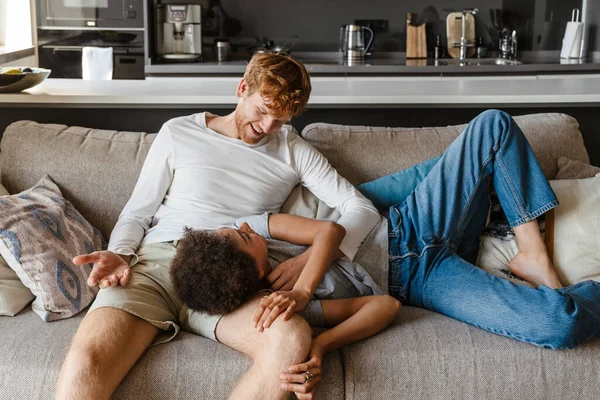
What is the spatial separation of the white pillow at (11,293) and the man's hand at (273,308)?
Result: 0.69 meters

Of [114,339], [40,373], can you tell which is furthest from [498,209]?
[40,373]

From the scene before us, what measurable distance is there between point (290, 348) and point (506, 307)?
1.99ft

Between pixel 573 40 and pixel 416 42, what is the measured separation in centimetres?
98

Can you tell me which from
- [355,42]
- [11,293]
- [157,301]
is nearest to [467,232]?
[157,301]

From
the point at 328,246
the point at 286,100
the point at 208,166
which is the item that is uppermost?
the point at 286,100

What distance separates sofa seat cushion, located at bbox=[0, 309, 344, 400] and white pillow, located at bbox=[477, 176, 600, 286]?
0.71 meters

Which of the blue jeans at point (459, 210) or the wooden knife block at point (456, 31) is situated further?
the wooden knife block at point (456, 31)

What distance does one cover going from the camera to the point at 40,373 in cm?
181

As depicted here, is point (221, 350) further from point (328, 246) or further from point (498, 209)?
point (498, 209)

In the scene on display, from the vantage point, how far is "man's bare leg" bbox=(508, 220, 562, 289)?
7.21 ft

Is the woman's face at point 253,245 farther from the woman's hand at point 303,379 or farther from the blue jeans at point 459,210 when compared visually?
the blue jeans at point 459,210

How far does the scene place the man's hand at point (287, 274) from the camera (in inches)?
81.3

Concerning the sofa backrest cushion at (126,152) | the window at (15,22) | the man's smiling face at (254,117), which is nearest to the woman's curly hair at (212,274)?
the man's smiling face at (254,117)

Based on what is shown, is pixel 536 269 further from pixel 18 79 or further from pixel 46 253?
pixel 18 79
